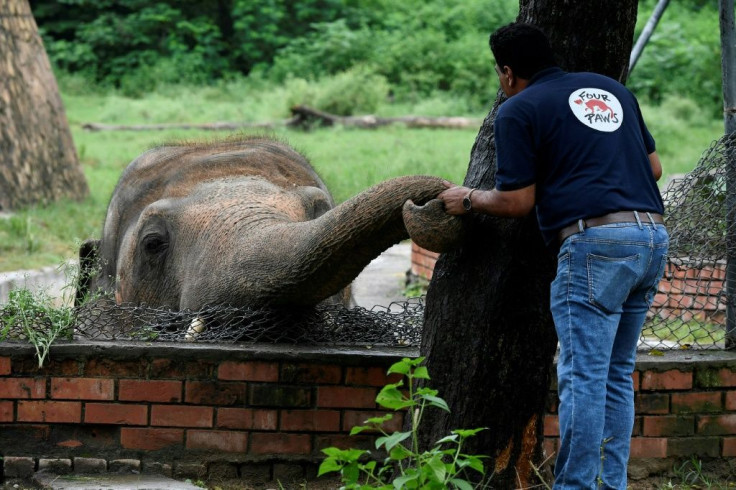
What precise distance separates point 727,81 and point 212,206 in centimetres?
272

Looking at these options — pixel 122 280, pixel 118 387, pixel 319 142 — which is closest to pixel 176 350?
pixel 118 387

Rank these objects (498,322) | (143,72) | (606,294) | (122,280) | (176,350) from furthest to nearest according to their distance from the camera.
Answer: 1. (143,72)
2. (122,280)
3. (176,350)
4. (498,322)
5. (606,294)

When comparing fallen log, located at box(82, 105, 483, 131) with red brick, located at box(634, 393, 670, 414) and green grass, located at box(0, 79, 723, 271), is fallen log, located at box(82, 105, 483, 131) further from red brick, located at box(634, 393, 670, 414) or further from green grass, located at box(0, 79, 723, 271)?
red brick, located at box(634, 393, 670, 414)

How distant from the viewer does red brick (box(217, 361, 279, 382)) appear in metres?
4.88

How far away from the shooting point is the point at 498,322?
14.0 feet

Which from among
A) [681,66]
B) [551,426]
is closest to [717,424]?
[551,426]

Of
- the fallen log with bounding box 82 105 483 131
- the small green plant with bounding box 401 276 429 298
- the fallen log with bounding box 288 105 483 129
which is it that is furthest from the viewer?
the fallen log with bounding box 288 105 483 129

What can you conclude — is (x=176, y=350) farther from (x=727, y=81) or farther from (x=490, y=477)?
(x=727, y=81)

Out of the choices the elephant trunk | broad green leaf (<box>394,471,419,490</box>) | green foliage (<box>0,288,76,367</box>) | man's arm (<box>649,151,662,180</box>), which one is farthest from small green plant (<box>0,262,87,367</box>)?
man's arm (<box>649,151,662,180</box>)

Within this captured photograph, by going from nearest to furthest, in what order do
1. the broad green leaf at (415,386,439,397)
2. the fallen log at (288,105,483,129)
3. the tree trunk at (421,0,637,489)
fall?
the broad green leaf at (415,386,439,397) → the tree trunk at (421,0,637,489) → the fallen log at (288,105,483,129)

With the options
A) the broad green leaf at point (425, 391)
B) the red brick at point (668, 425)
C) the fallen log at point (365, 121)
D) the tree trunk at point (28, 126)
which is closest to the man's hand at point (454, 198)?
the broad green leaf at point (425, 391)

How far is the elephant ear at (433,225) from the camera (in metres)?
4.14

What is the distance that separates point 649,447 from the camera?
16.8 feet

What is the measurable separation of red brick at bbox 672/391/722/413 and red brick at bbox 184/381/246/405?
1.97m
